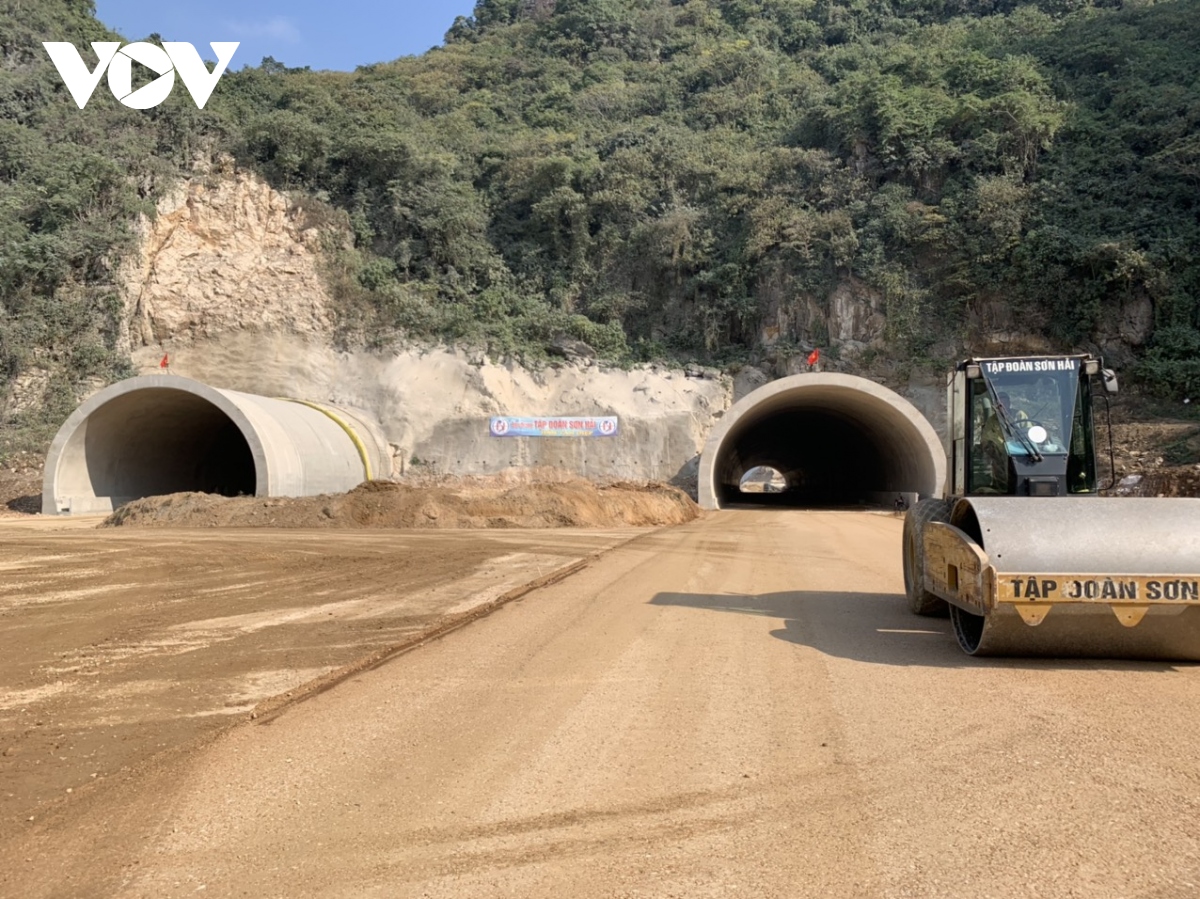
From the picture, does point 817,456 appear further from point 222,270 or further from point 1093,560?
point 1093,560

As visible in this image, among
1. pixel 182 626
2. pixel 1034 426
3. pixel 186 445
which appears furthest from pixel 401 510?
pixel 1034 426

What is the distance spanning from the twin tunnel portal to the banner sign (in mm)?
3821

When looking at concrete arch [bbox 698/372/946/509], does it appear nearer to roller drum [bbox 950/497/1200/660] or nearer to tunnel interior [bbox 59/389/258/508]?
tunnel interior [bbox 59/389/258/508]

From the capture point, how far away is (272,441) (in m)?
20.9

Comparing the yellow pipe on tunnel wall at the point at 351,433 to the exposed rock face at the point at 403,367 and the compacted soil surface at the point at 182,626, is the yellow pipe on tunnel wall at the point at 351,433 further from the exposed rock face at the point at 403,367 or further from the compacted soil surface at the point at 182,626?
the compacted soil surface at the point at 182,626

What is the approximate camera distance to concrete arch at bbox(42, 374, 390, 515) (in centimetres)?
2081

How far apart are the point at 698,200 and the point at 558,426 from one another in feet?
40.9

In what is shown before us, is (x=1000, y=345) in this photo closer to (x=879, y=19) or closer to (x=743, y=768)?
(x=743, y=768)

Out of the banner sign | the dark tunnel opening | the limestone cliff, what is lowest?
the dark tunnel opening

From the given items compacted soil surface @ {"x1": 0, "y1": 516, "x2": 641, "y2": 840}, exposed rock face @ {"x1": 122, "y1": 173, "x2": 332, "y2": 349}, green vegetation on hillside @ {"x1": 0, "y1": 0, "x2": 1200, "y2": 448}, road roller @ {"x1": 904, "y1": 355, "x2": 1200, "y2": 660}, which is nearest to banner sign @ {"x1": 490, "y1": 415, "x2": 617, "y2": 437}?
green vegetation on hillside @ {"x1": 0, "y1": 0, "x2": 1200, "y2": 448}

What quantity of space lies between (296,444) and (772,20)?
4434cm

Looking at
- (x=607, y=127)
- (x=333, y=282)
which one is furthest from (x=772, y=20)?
(x=333, y=282)

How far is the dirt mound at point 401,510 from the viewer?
1769cm

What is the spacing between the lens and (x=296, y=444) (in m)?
22.2
